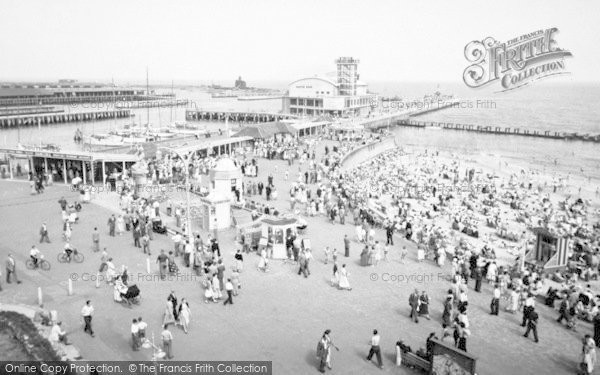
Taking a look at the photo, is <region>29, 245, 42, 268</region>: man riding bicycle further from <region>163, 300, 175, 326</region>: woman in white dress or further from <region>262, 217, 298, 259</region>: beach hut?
<region>262, 217, 298, 259</region>: beach hut

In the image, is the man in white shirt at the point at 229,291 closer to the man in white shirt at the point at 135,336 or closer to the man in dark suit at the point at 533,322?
the man in white shirt at the point at 135,336

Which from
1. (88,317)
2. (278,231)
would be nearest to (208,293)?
(88,317)

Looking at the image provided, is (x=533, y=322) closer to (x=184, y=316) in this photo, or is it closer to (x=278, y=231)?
(x=184, y=316)

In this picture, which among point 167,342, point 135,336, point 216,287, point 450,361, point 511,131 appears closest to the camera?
point 450,361

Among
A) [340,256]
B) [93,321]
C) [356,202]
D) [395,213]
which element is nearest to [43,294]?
[93,321]

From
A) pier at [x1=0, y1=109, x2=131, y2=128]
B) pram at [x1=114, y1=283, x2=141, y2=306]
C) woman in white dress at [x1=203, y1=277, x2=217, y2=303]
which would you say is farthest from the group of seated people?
pier at [x1=0, y1=109, x2=131, y2=128]
